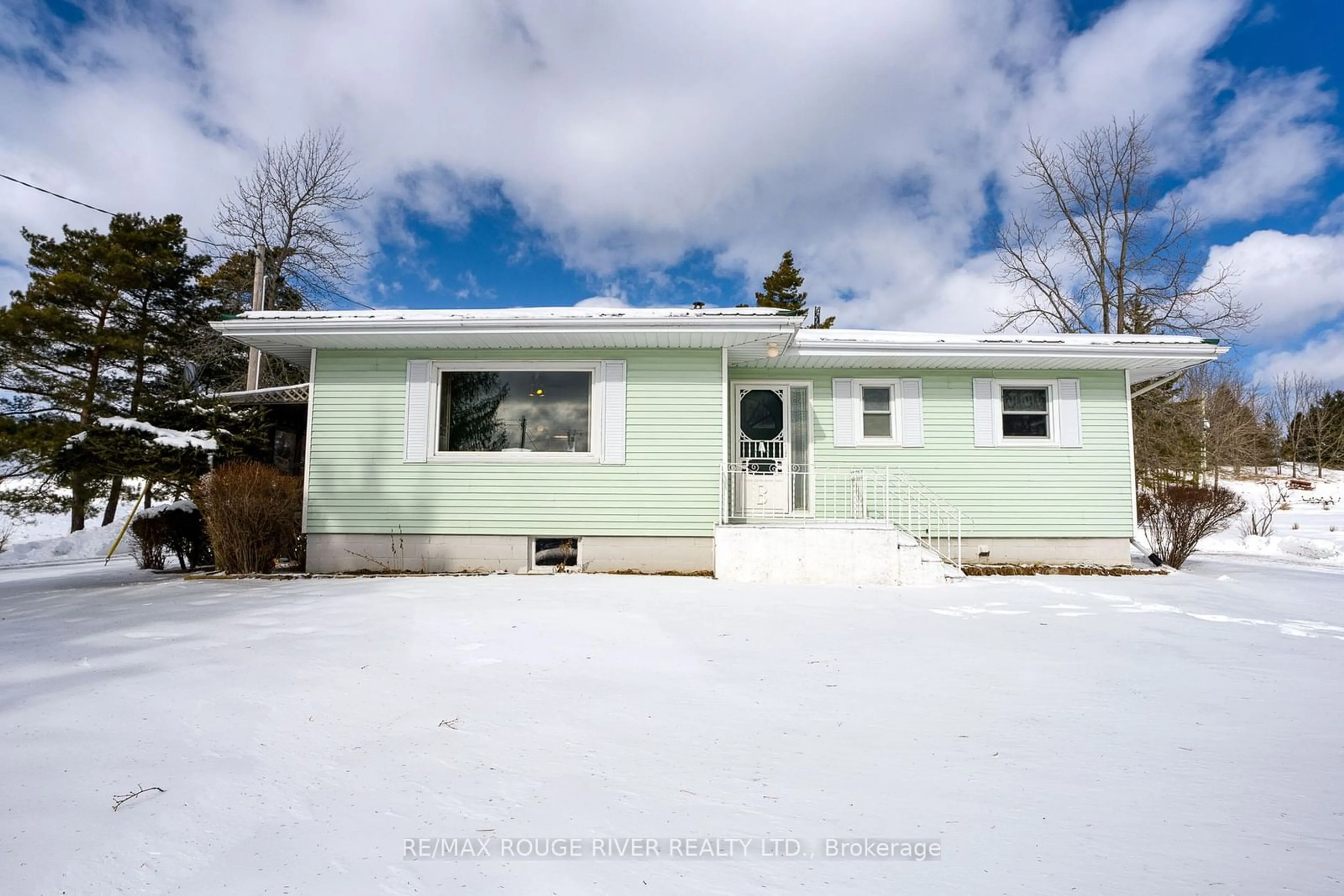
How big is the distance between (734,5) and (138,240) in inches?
582

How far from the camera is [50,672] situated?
3.42 metres

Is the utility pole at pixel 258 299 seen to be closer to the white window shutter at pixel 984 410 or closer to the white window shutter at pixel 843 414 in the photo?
the white window shutter at pixel 843 414

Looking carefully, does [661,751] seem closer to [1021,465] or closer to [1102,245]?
[1021,465]

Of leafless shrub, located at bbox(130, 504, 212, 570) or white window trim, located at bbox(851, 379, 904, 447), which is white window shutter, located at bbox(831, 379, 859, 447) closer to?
white window trim, located at bbox(851, 379, 904, 447)

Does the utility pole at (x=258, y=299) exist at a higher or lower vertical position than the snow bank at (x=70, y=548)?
higher

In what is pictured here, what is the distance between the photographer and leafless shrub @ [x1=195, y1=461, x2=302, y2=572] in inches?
299

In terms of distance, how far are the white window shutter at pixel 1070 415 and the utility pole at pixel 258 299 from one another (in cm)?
1482

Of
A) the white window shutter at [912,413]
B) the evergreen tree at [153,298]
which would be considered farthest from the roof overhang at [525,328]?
the evergreen tree at [153,298]

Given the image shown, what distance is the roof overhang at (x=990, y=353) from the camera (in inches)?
323

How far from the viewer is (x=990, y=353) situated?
27.4 ft

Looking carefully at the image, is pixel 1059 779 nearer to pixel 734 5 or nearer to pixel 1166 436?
pixel 734 5

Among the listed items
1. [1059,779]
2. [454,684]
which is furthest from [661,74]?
[1059,779]

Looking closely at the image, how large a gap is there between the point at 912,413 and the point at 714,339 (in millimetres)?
3248

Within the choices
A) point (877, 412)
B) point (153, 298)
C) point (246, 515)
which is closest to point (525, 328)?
point (246, 515)
